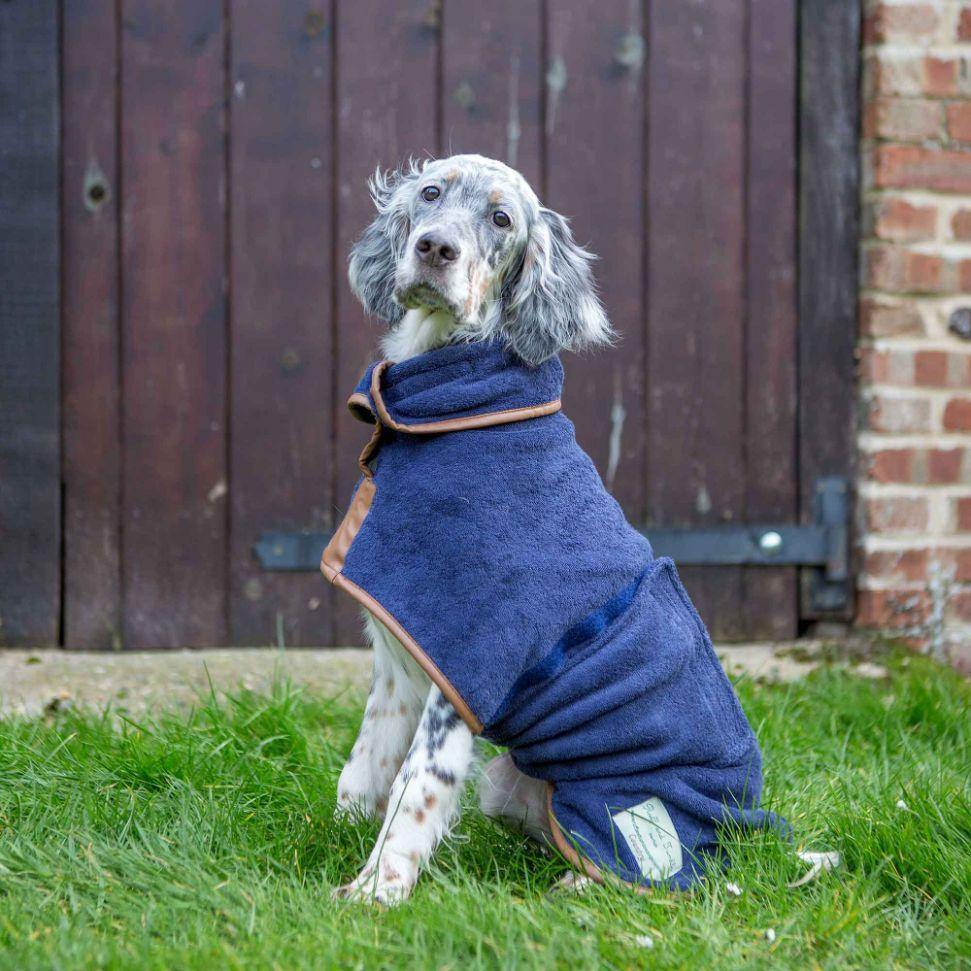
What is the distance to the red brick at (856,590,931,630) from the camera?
383 centimetres

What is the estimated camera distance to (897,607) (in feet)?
12.6

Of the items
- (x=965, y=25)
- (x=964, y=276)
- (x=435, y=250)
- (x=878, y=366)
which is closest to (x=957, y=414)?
(x=878, y=366)

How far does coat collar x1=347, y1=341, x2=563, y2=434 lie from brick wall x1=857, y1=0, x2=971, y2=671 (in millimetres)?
1938

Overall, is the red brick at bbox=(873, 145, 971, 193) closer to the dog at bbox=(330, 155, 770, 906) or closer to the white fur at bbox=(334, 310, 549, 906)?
the dog at bbox=(330, 155, 770, 906)

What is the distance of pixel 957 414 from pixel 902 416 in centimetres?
18

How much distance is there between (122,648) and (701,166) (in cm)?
235

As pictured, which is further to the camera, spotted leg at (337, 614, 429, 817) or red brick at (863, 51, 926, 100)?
red brick at (863, 51, 926, 100)

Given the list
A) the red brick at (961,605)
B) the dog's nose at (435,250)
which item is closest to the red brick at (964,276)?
the red brick at (961,605)

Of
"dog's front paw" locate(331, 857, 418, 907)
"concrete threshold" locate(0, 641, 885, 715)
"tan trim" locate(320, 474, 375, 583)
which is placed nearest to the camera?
"dog's front paw" locate(331, 857, 418, 907)

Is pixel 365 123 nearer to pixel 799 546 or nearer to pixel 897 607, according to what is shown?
pixel 799 546

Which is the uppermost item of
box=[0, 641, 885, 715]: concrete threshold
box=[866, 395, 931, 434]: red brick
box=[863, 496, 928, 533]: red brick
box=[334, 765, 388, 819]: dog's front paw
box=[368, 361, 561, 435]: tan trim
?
box=[368, 361, 561, 435]: tan trim

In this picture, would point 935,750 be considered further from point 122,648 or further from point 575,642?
point 122,648

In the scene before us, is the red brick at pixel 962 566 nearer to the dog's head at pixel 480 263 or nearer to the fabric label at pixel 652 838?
the dog's head at pixel 480 263

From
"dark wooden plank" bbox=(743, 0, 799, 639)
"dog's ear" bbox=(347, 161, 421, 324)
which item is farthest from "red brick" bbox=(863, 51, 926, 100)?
"dog's ear" bbox=(347, 161, 421, 324)
